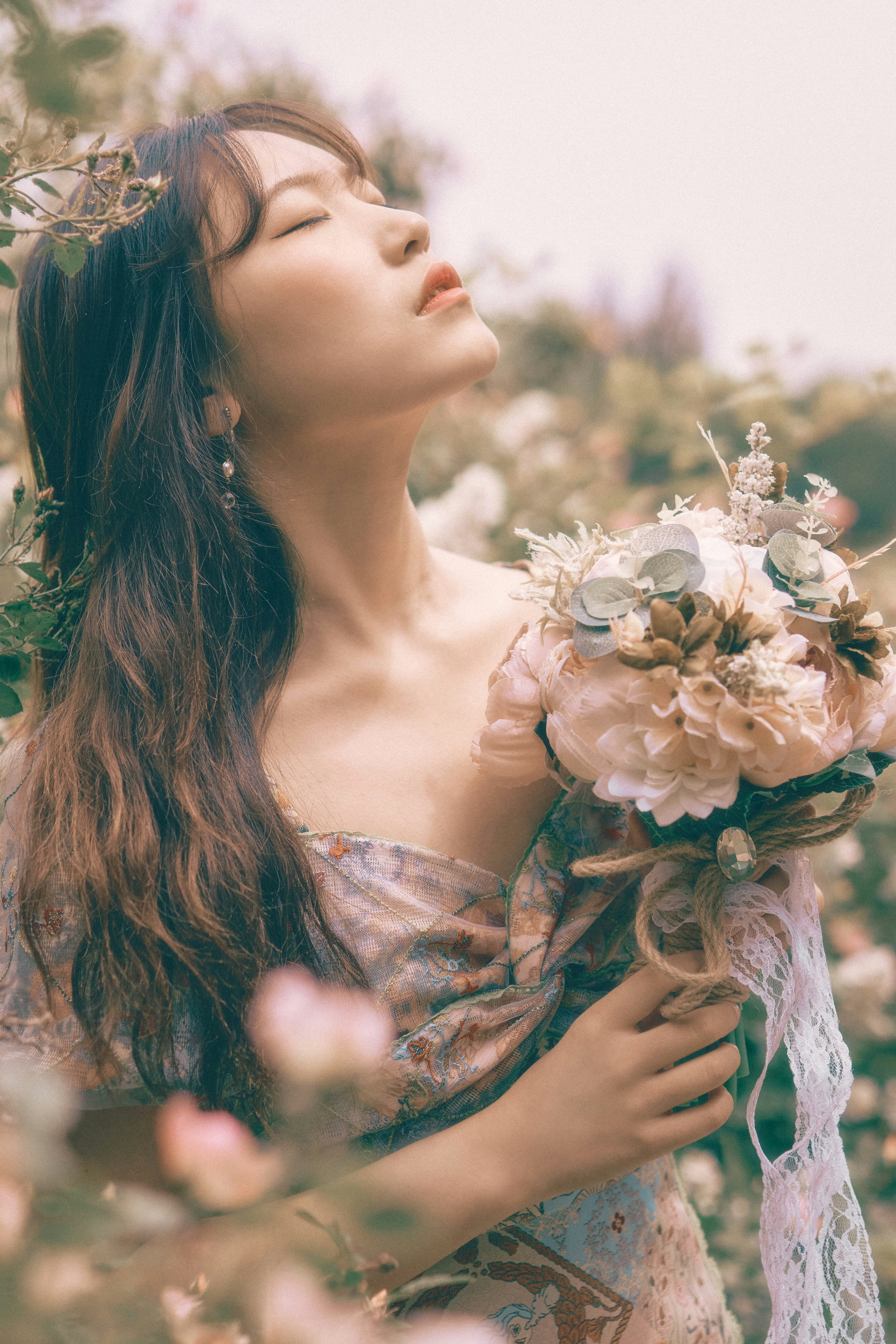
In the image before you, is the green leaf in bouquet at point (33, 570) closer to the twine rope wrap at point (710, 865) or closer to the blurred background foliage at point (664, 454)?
the twine rope wrap at point (710, 865)

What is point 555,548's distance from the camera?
999mm

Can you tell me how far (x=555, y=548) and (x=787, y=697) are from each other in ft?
0.97

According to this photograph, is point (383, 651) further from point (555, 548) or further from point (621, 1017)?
point (621, 1017)

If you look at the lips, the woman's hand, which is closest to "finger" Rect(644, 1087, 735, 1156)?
the woman's hand

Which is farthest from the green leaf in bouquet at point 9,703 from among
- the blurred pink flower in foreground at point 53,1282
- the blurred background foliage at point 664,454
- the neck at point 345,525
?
the blurred background foliage at point 664,454

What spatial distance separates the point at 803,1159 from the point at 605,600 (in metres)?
0.63

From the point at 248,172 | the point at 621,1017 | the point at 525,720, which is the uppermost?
the point at 248,172

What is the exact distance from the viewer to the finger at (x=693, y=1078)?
1036 mm

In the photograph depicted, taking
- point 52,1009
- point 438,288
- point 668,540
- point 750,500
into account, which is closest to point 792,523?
point 750,500

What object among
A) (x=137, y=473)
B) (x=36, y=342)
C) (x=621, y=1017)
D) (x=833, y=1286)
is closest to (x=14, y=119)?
(x=137, y=473)

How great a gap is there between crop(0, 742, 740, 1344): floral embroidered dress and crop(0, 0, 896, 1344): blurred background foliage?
0.58 m

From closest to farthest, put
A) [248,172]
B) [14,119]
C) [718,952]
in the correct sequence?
[14,119] → [718,952] → [248,172]

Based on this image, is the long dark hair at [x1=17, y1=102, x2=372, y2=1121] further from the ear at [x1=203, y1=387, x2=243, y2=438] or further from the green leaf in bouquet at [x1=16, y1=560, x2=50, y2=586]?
the green leaf in bouquet at [x1=16, y1=560, x2=50, y2=586]

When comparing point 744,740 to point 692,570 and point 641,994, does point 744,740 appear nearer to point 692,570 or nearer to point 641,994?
point 692,570
